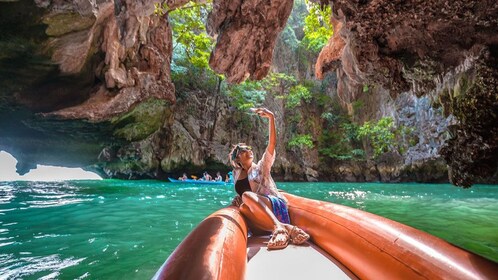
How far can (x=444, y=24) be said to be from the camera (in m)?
2.58

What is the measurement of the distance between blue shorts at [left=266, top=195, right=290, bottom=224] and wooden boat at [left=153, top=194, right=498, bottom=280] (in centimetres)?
35

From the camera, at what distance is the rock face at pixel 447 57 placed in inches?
86.5

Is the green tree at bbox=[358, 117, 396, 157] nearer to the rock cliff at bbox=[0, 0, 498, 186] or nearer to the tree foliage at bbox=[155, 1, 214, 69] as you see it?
the rock cliff at bbox=[0, 0, 498, 186]

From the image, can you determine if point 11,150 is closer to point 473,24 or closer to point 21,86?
point 21,86

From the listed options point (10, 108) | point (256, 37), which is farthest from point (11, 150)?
point (256, 37)

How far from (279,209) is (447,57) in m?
2.44

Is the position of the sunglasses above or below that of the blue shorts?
above

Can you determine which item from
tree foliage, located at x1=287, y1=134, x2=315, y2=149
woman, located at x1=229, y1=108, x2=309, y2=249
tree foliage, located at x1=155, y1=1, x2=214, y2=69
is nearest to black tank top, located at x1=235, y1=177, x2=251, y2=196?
woman, located at x1=229, y1=108, x2=309, y2=249

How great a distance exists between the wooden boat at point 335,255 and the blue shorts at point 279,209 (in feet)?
1.15

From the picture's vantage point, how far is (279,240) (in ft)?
7.27

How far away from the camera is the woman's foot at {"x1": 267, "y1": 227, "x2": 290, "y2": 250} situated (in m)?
2.20

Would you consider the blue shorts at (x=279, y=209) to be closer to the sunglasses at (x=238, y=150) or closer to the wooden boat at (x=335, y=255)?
the wooden boat at (x=335, y=255)

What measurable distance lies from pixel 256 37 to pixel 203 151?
41.3 ft

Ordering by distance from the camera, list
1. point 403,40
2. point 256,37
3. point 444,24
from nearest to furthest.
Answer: point 444,24
point 403,40
point 256,37
